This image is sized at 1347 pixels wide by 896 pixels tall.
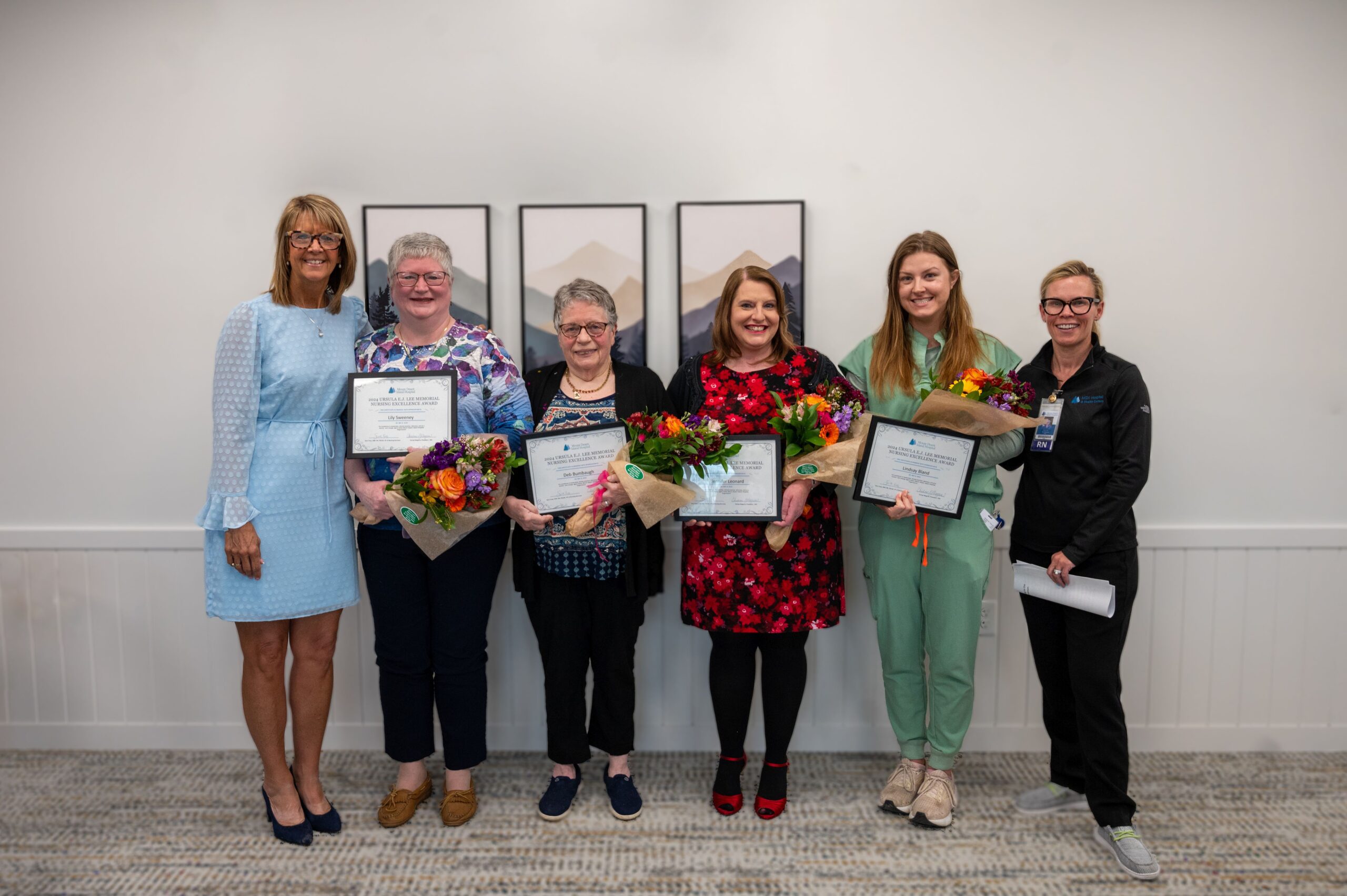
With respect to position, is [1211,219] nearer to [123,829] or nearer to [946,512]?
[946,512]

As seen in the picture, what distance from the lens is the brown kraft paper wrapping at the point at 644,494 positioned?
2.08 m

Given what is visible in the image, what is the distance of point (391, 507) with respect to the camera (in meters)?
2.13

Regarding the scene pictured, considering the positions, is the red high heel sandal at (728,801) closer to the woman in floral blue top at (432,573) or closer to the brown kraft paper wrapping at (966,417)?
the woman in floral blue top at (432,573)

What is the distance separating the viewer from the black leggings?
94.0 inches

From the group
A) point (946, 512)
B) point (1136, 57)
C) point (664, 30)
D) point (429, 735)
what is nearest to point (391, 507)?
point (429, 735)

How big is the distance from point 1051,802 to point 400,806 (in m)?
2.09

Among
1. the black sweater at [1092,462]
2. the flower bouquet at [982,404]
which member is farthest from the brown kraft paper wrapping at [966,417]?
the black sweater at [1092,462]

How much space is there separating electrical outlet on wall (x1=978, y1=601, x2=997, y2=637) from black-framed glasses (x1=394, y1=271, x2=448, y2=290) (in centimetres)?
219

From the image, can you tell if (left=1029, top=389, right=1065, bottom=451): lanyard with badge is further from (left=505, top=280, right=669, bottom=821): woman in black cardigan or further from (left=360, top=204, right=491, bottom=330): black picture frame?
(left=360, top=204, right=491, bottom=330): black picture frame

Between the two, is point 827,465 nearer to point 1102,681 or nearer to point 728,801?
point 1102,681

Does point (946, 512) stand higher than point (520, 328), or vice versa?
point (520, 328)

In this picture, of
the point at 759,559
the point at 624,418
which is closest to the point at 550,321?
the point at 624,418

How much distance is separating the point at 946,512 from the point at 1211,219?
5.26 ft

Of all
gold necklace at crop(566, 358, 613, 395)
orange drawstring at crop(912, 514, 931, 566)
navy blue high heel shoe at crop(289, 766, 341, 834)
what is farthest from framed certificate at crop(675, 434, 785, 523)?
navy blue high heel shoe at crop(289, 766, 341, 834)
